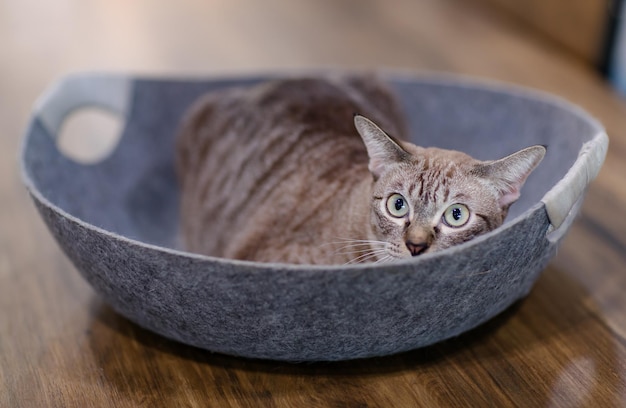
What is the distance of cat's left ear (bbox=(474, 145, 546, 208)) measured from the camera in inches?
47.9

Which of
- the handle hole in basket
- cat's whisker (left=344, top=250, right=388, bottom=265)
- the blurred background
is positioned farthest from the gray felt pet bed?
the blurred background

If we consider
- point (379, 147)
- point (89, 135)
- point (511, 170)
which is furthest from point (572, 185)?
point (89, 135)

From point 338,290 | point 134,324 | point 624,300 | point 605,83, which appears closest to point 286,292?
point 338,290

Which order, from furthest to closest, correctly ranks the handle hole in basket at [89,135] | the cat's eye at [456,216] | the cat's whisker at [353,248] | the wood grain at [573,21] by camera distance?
the wood grain at [573,21] → the handle hole in basket at [89,135] → the cat's whisker at [353,248] → the cat's eye at [456,216]

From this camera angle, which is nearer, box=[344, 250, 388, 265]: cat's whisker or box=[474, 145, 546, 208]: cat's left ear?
box=[474, 145, 546, 208]: cat's left ear

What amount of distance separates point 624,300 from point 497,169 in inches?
22.5

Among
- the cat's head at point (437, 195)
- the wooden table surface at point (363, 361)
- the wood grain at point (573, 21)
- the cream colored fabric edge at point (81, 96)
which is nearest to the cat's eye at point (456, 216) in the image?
the cat's head at point (437, 195)

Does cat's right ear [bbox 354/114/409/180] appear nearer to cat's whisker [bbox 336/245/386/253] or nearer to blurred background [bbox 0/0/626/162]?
cat's whisker [bbox 336/245/386/253]

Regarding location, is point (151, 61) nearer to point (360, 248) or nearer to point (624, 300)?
point (360, 248)

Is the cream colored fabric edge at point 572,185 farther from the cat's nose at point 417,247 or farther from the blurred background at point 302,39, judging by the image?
the blurred background at point 302,39

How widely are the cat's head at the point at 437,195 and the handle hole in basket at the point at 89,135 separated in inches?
46.2

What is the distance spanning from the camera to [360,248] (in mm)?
1423

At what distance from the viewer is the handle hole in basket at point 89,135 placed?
2.27m

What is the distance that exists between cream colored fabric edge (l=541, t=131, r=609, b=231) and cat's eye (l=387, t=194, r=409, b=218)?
9.2 inches
